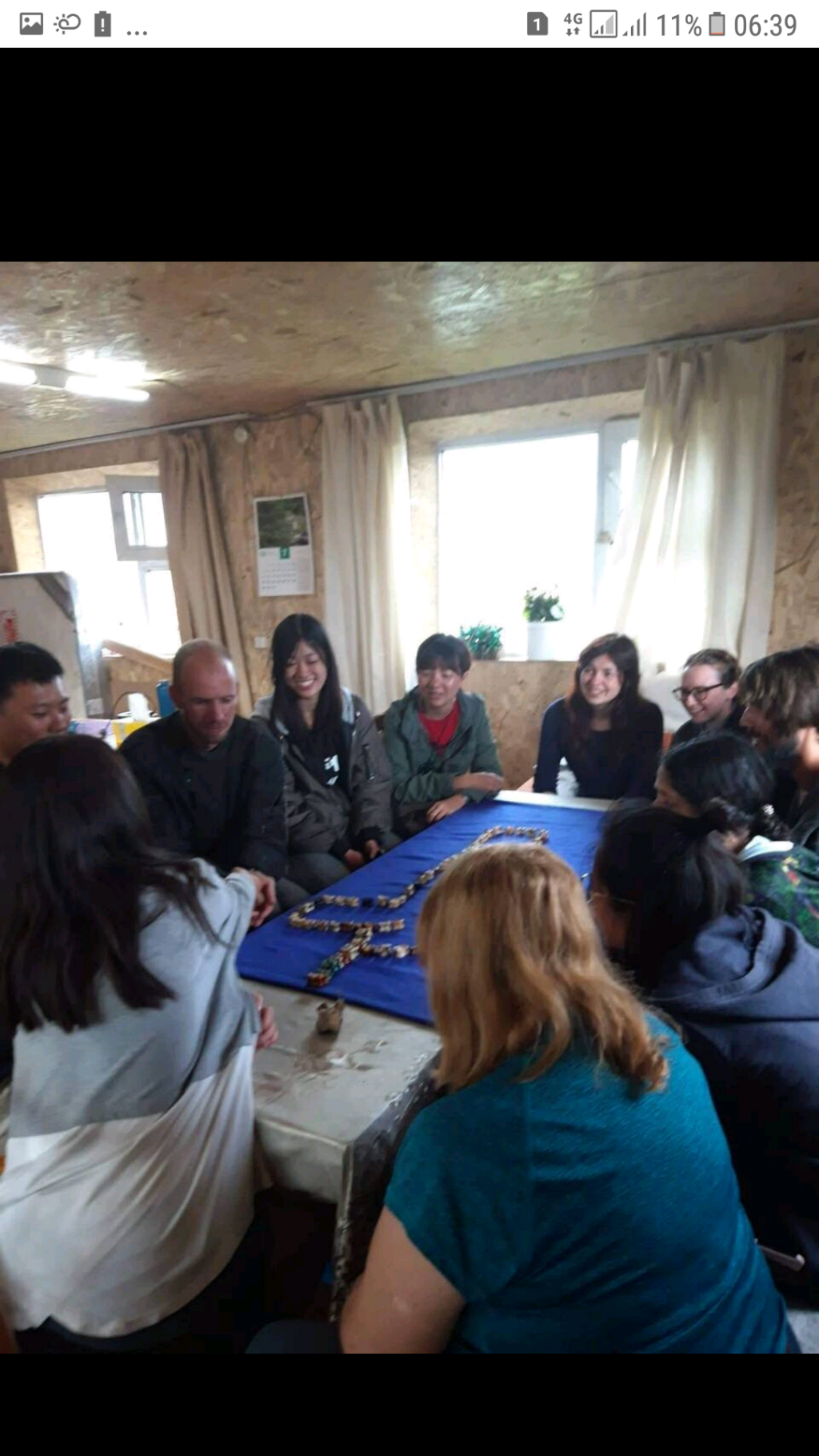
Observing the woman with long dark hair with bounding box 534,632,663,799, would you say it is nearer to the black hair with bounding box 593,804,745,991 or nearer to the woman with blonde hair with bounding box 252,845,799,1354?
the black hair with bounding box 593,804,745,991

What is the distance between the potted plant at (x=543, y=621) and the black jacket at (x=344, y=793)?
52.4 inches

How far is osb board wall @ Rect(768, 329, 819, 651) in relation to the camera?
2701mm

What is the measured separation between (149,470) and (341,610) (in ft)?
6.84

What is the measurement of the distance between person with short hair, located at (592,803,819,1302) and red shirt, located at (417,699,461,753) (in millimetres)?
1547

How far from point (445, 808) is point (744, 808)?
1012 millimetres

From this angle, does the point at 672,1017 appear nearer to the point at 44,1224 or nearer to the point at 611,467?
the point at 44,1224

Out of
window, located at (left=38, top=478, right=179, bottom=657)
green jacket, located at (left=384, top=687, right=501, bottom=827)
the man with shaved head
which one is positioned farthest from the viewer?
window, located at (left=38, top=478, right=179, bottom=657)

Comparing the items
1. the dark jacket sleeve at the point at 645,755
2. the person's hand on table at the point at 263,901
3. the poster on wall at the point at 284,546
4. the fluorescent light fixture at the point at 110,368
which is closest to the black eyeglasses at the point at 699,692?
the dark jacket sleeve at the point at 645,755

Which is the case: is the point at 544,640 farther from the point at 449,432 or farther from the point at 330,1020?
the point at 330,1020

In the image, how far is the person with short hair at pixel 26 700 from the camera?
1702 mm

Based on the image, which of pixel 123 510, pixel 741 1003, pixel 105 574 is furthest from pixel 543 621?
pixel 105 574

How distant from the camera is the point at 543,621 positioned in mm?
3436

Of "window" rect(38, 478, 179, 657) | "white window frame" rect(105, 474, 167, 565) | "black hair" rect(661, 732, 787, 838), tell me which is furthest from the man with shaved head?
"window" rect(38, 478, 179, 657)

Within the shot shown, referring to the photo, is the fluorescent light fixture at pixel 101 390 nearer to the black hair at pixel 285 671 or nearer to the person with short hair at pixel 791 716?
the black hair at pixel 285 671
